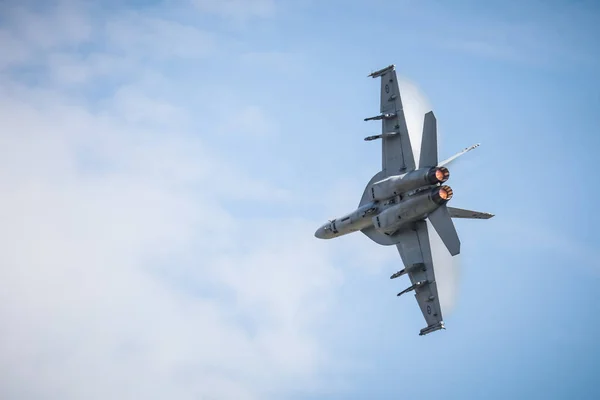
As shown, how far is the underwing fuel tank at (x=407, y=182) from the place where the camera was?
55.9 meters

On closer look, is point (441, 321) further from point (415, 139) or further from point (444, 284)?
point (415, 139)

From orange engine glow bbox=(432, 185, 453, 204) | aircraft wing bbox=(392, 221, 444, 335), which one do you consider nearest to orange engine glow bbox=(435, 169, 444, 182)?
orange engine glow bbox=(432, 185, 453, 204)

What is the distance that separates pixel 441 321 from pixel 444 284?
6.96ft

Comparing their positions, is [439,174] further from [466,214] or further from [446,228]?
[466,214]

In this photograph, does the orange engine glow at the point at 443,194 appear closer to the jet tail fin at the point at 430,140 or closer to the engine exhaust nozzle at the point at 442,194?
the engine exhaust nozzle at the point at 442,194

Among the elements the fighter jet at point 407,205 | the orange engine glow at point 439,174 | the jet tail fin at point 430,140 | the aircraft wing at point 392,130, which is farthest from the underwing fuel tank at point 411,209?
the aircraft wing at point 392,130

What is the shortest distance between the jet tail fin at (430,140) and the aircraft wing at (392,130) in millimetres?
2973

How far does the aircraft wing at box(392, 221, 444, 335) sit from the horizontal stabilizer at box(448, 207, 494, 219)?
1.67m

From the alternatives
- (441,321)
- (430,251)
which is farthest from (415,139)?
(441,321)

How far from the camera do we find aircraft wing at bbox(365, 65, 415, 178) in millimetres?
60281

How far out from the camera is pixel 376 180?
61406 mm

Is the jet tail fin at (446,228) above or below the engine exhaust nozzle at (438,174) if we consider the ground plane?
below

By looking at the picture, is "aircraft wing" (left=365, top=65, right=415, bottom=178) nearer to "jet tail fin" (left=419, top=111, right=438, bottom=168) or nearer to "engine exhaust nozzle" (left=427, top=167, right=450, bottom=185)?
"jet tail fin" (left=419, top=111, right=438, bottom=168)

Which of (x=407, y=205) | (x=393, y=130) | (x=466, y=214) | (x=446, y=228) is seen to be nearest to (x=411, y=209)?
(x=407, y=205)
